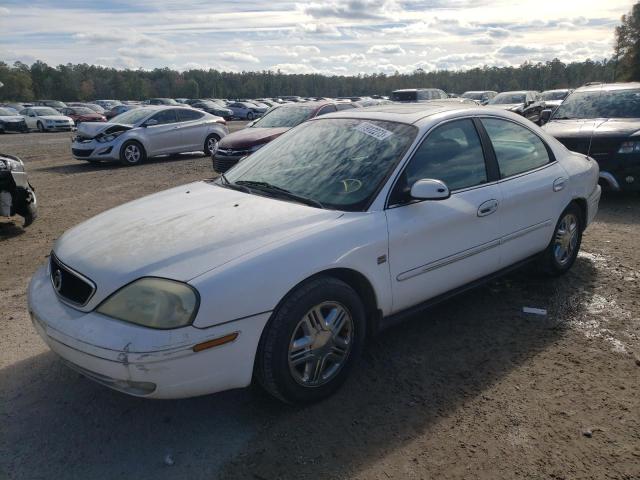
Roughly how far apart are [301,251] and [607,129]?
7.03 meters

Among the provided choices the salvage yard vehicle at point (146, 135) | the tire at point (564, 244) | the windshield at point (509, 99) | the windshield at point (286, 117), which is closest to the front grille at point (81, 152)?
the salvage yard vehicle at point (146, 135)

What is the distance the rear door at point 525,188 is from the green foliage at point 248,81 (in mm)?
80787

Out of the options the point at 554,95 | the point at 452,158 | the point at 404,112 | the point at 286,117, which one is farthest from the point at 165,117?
the point at 554,95

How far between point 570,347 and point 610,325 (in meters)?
0.57

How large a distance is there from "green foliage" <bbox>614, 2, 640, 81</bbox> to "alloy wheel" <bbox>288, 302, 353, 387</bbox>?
199 ft

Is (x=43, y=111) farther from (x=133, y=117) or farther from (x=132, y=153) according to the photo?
(x=132, y=153)

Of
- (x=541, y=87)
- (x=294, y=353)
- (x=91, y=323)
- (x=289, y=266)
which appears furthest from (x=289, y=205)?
(x=541, y=87)

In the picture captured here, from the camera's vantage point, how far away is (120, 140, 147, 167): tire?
13562 millimetres

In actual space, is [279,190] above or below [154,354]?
above

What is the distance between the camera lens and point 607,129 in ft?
26.2

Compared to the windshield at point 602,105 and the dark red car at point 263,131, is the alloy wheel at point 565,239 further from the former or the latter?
the dark red car at point 263,131

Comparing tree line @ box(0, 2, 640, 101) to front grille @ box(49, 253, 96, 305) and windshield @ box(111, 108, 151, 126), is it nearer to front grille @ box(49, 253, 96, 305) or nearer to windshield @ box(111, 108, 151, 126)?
windshield @ box(111, 108, 151, 126)

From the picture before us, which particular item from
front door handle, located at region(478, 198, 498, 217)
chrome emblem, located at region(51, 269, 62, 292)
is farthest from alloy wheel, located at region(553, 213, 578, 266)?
chrome emblem, located at region(51, 269, 62, 292)

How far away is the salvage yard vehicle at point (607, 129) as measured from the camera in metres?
7.69
